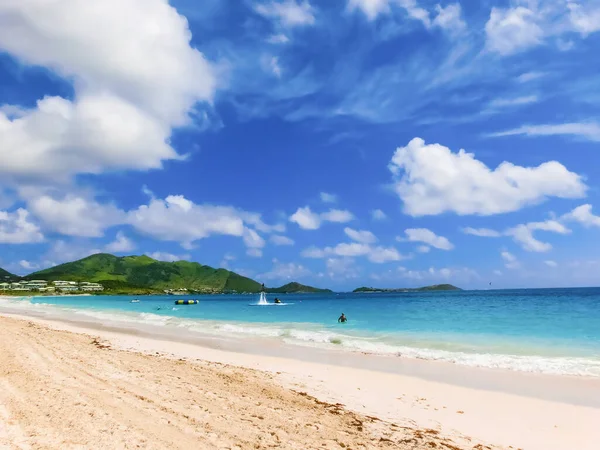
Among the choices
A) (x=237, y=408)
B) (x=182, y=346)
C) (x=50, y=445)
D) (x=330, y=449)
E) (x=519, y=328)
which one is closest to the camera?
(x=50, y=445)

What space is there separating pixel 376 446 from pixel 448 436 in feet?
6.63

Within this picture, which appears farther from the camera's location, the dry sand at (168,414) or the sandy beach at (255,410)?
the sandy beach at (255,410)

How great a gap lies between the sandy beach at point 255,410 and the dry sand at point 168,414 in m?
0.02

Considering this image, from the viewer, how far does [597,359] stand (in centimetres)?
1797

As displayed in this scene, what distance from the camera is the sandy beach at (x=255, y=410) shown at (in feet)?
23.6

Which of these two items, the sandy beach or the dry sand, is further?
the sandy beach

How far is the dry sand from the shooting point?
6930 millimetres

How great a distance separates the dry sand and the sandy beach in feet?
0.08

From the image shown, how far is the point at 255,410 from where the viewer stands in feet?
30.0

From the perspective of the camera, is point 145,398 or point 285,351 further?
point 285,351

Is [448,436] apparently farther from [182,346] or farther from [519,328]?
[519,328]

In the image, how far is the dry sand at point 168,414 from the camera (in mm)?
6930

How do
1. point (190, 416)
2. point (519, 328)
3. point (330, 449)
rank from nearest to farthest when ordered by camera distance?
point (330, 449), point (190, 416), point (519, 328)

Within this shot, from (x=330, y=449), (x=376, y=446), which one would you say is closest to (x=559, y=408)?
(x=376, y=446)
